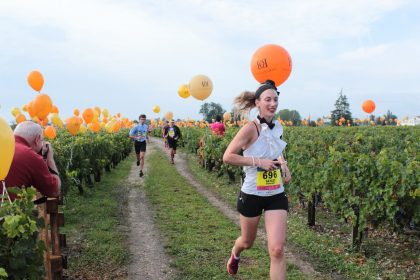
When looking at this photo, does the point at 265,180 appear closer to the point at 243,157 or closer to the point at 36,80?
the point at 243,157

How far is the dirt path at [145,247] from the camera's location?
15.7ft

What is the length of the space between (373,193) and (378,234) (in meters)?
1.38

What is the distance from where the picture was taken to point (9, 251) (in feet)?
7.91

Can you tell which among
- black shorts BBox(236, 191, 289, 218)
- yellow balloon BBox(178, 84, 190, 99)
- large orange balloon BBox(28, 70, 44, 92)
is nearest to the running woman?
black shorts BBox(236, 191, 289, 218)

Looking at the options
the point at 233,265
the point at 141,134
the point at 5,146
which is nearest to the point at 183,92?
the point at 141,134

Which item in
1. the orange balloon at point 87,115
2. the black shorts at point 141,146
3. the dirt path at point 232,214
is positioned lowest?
the dirt path at point 232,214

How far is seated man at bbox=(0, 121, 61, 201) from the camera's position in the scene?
11.5 feet

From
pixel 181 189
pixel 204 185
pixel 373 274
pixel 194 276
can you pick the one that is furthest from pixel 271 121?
pixel 204 185

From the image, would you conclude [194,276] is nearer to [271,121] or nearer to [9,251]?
[271,121]

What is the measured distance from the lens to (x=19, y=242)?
2439 mm

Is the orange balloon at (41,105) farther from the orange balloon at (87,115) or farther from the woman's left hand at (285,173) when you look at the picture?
the woman's left hand at (285,173)

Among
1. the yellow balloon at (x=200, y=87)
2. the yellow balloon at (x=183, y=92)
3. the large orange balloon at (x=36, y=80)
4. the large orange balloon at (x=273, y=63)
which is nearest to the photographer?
the large orange balloon at (x=273, y=63)

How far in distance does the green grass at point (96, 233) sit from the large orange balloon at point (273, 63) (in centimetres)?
360

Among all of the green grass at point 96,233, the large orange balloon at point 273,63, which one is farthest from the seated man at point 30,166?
the large orange balloon at point 273,63
